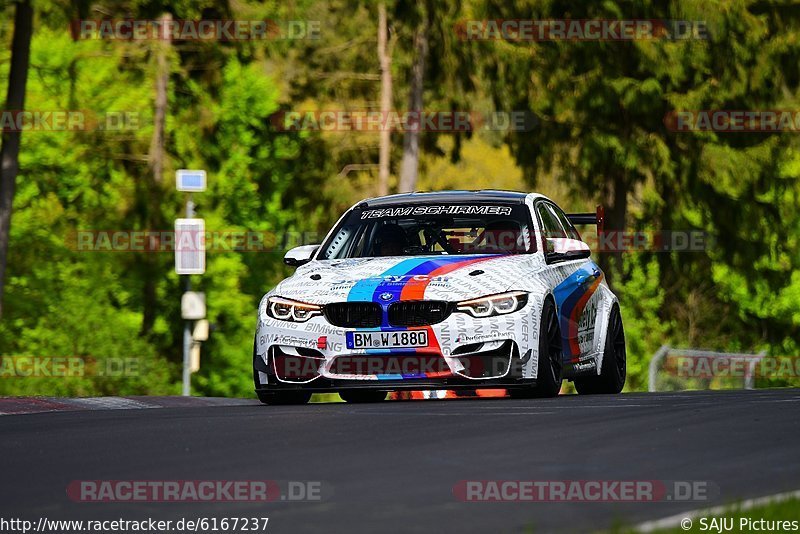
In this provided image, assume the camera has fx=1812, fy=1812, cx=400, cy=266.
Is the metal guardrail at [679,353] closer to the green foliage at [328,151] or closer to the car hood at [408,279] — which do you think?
the green foliage at [328,151]

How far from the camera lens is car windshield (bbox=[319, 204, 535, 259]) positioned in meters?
14.9

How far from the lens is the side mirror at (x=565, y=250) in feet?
48.5

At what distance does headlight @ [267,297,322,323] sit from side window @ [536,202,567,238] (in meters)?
2.49

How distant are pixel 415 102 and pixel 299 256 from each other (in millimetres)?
24706

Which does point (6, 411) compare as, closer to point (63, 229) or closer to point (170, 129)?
point (63, 229)

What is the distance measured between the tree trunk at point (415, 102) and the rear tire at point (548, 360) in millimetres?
24786

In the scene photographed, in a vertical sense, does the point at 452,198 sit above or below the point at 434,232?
above

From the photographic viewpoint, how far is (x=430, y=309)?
13.5m

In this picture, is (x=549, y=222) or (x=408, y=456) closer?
(x=408, y=456)

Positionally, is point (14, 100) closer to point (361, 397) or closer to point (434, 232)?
point (361, 397)

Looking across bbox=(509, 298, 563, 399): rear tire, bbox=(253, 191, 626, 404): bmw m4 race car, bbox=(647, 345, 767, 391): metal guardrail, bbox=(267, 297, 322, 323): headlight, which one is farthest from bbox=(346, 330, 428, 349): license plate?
bbox=(647, 345, 767, 391): metal guardrail

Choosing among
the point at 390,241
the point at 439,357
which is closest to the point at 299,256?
the point at 390,241

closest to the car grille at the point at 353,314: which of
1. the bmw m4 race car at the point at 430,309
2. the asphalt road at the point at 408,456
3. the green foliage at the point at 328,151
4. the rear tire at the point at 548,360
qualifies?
the bmw m4 race car at the point at 430,309

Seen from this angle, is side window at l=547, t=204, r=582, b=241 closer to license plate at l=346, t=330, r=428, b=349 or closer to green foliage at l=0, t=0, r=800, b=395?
license plate at l=346, t=330, r=428, b=349
